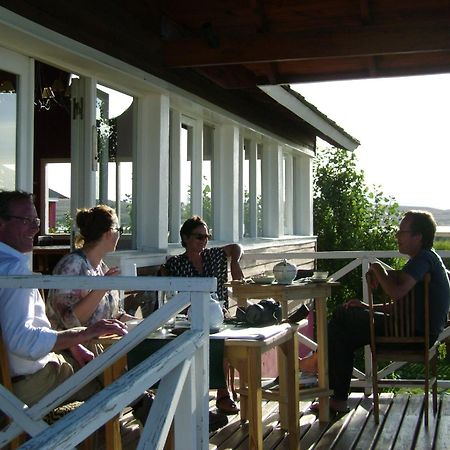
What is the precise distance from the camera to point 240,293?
466cm

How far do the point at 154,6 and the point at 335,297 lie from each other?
37.0 feet

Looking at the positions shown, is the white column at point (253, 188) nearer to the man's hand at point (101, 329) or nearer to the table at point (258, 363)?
the table at point (258, 363)

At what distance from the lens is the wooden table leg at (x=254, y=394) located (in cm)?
325

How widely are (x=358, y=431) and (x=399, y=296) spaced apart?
783 millimetres

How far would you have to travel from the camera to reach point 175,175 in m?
6.21

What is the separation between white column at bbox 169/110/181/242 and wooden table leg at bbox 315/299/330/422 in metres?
1.70

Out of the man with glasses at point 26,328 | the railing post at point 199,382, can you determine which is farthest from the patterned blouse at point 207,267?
the railing post at point 199,382

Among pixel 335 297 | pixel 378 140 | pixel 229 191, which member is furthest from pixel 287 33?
pixel 378 140

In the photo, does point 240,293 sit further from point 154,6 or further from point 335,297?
point 335,297

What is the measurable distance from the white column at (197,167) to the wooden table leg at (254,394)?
336 cm

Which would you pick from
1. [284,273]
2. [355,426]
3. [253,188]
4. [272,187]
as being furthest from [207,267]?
[272,187]

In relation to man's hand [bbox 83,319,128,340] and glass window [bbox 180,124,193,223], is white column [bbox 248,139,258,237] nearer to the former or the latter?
glass window [bbox 180,124,193,223]

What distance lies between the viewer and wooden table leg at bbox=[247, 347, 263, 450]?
325 cm

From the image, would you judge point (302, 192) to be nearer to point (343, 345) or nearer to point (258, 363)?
point (343, 345)
